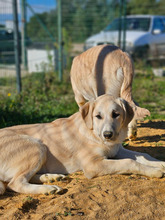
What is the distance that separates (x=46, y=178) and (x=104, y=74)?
7.45 ft

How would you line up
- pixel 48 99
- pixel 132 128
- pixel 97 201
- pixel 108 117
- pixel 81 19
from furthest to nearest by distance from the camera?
pixel 81 19
pixel 48 99
pixel 132 128
pixel 108 117
pixel 97 201

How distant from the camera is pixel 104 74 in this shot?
17.6 ft

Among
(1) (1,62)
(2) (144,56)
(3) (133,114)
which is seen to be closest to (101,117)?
(3) (133,114)

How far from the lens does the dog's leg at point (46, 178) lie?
3.81 meters

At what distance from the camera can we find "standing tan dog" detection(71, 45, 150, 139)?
5.07 metres

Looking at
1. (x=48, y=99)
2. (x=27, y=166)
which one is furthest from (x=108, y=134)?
(x=48, y=99)

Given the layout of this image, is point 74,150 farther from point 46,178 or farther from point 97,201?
point 97,201

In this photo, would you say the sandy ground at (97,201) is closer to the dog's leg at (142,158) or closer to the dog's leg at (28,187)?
the dog's leg at (28,187)

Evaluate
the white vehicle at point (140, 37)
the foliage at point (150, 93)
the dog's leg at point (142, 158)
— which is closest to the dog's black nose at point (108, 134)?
the dog's leg at point (142, 158)

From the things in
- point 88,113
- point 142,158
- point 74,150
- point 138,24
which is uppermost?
point 138,24

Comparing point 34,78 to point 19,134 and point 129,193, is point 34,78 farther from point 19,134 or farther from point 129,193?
point 129,193

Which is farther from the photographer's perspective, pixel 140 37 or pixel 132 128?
pixel 140 37

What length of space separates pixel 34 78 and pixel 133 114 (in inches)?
261

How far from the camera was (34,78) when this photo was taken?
1007 cm
